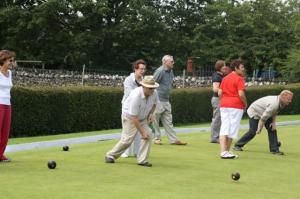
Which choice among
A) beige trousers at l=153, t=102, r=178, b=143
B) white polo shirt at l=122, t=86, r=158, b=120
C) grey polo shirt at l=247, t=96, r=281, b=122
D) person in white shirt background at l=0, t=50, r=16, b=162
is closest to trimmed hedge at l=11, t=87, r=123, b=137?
beige trousers at l=153, t=102, r=178, b=143

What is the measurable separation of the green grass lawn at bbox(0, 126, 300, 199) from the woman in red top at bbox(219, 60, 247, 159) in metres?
0.36

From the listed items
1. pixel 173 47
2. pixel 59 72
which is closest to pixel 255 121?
pixel 59 72

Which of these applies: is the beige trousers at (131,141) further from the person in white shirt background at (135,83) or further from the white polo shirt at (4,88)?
the white polo shirt at (4,88)

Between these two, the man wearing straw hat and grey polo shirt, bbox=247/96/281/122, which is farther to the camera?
grey polo shirt, bbox=247/96/281/122

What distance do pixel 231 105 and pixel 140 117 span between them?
2.28 meters

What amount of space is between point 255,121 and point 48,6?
33.5 metres

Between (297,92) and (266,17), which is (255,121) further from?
(266,17)

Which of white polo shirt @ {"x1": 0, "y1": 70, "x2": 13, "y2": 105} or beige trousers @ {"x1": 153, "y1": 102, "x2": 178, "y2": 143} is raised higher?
white polo shirt @ {"x1": 0, "y1": 70, "x2": 13, "y2": 105}

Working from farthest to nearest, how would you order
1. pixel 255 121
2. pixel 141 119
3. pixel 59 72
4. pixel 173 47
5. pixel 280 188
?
A: pixel 173 47, pixel 59 72, pixel 255 121, pixel 141 119, pixel 280 188

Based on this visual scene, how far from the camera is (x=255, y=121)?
13.3 metres

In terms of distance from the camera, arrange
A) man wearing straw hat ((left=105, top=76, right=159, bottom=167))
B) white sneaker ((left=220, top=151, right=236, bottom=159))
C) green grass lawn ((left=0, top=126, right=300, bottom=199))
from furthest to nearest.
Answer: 1. white sneaker ((left=220, top=151, right=236, bottom=159))
2. man wearing straw hat ((left=105, top=76, right=159, bottom=167))
3. green grass lawn ((left=0, top=126, right=300, bottom=199))

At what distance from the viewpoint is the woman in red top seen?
1192 centimetres

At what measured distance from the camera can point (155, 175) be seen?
9.55m

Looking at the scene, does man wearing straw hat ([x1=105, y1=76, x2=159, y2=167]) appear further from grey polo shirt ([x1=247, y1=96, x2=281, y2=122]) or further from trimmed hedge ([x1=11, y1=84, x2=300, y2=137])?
A: trimmed hedge ([x1=11, y1=84, x2=300, y2=137])
